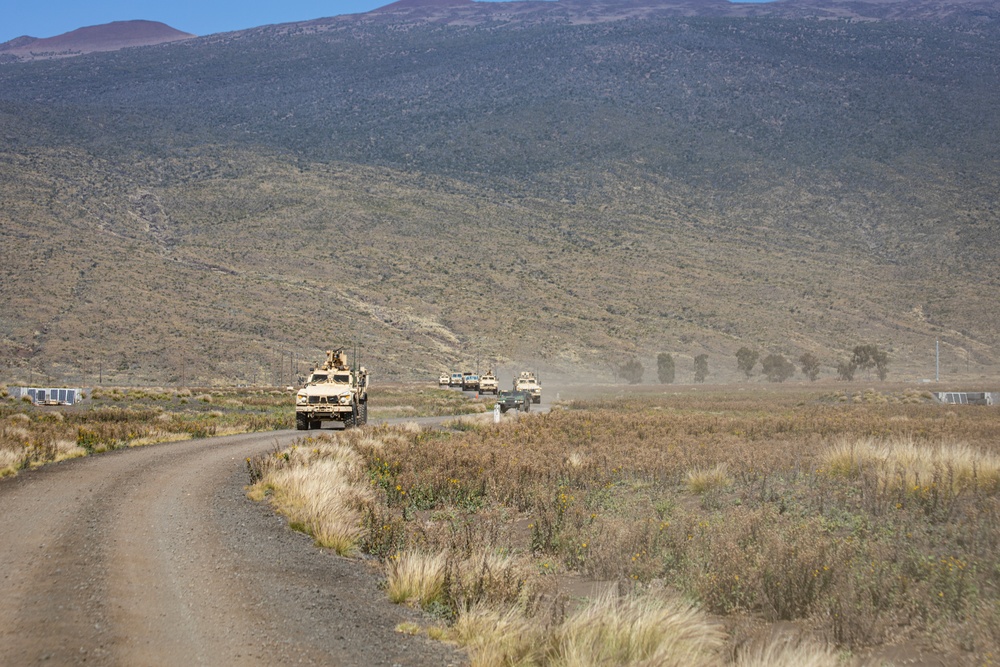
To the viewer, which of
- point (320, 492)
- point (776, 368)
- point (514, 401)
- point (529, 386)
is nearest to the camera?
point (320, 492)

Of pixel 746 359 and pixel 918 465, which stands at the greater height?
pixel 746 359

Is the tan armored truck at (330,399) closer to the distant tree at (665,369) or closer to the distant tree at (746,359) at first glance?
the distant tree at (665,369)

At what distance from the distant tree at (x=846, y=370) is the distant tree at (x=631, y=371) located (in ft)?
69.3

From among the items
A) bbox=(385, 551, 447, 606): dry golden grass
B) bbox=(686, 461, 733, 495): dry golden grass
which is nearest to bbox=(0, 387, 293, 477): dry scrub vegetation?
bbox=(385, 551, 447, 606): dry golden grass

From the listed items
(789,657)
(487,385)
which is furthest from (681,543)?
(487,385)

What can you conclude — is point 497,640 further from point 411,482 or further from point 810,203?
point 810,203

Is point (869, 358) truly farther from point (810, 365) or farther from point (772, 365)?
point (772, 365)

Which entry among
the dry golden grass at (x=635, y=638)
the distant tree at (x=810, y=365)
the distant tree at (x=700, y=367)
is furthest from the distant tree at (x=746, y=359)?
the dry golden grass at (x=635, y=638)

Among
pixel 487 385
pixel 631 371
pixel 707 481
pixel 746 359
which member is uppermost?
pixel 746 359

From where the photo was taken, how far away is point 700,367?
315 ft

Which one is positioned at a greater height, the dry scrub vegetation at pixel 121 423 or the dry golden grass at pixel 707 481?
the dry scrub vegetation at pixel 121 423

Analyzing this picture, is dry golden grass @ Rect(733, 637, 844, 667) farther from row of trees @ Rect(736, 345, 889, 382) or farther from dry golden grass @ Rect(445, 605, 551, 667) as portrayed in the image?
row of trees @ Rect(736, 345, 889, 382)

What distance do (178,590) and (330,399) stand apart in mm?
22598

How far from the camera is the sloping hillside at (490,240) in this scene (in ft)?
284
